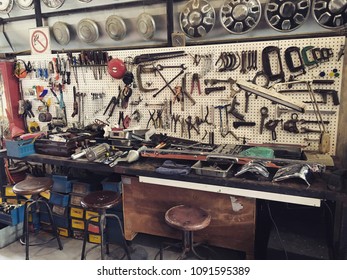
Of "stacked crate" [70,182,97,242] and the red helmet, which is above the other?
the red helmet

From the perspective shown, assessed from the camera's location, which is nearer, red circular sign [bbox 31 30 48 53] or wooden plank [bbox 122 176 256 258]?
wooden plank [bbox 122 176 256 258]

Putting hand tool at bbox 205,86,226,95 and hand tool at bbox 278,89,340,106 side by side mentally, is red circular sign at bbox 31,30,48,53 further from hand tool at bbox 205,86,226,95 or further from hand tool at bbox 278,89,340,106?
hand tool at bbox 278,89,340,106

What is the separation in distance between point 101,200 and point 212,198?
0.76 meters

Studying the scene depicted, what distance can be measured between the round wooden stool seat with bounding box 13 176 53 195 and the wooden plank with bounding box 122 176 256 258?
0.63 metres

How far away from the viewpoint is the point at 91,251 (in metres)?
2.40

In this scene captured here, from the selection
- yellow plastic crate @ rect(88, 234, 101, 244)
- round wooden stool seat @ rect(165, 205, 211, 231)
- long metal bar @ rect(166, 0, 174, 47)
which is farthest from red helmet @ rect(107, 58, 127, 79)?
yellow plastic crate @ rect(88, 234, 101, 244)

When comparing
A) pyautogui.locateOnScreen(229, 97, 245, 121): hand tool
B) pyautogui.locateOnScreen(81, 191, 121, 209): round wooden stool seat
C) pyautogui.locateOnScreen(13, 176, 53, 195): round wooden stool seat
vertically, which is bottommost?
pyautogui.locateOnScreen(81, 191, 121, 209): round wooden stool seat

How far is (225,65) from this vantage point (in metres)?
2.27

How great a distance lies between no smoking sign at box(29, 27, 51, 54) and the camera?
2.91 m

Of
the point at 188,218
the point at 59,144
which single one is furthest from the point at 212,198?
the point at 59,144

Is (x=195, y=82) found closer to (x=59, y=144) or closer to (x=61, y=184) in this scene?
(x=59, y=144)

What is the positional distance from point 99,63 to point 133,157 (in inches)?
42.8

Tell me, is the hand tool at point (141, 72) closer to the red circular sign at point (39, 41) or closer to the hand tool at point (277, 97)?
the hand tool at point (277, 97)
